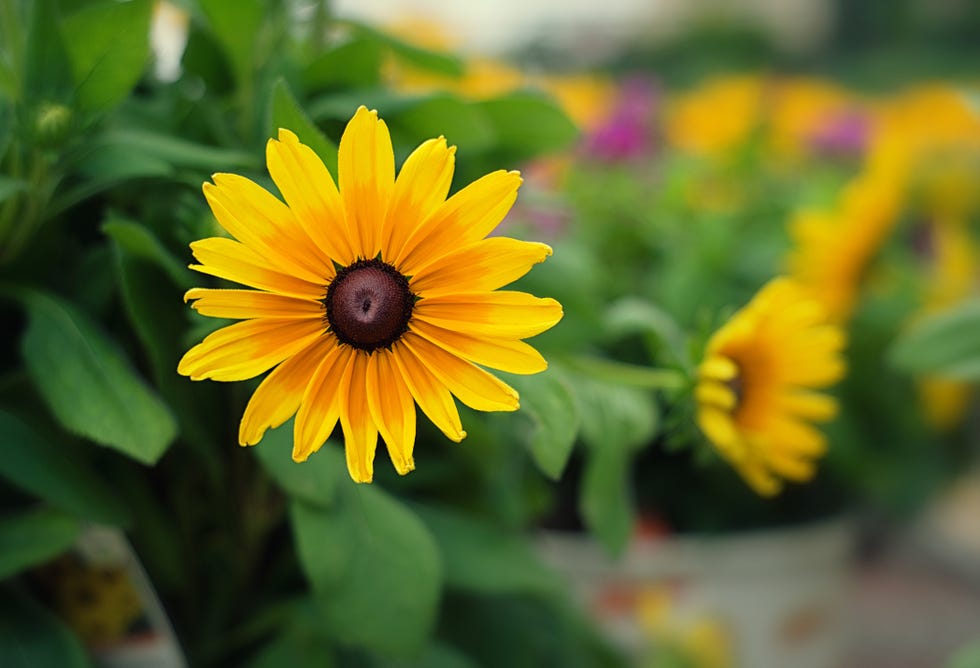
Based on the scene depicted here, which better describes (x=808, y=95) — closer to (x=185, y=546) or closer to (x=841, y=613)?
(x=841, y=613)

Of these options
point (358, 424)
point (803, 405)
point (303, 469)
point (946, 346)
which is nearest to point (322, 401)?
point (358, 424)

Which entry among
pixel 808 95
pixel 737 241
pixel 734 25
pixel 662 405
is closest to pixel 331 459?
pixel 662 405

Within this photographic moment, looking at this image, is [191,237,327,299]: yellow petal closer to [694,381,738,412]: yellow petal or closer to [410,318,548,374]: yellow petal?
[410,318,548,374]: yellow petal

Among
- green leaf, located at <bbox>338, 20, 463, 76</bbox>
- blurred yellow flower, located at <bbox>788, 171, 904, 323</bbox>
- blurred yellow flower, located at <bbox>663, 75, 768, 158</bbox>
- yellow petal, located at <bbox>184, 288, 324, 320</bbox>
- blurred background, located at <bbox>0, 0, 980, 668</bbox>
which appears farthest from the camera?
blurred yellow flower, located at <bbox>663, 75, 768, 158</bbox>

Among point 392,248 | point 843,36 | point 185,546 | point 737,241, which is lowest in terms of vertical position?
point 185,546

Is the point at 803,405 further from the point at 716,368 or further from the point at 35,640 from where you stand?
the point at 35,640

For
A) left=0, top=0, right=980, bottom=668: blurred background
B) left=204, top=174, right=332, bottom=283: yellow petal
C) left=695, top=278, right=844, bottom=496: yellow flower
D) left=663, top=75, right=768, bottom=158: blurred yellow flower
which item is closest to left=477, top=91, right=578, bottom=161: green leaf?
left=0, top=0, right=980, bottom=668: blurred background

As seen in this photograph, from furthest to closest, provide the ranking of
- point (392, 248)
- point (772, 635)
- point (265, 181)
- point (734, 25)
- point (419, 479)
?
1. point (734, 25)
2. point (772, 635)
3. point (419, 479)
4. point (265, 181)
5. point (392, 248)

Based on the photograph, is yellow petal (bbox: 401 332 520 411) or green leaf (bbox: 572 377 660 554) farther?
green leaf (bbox: 572 377 660 554)
